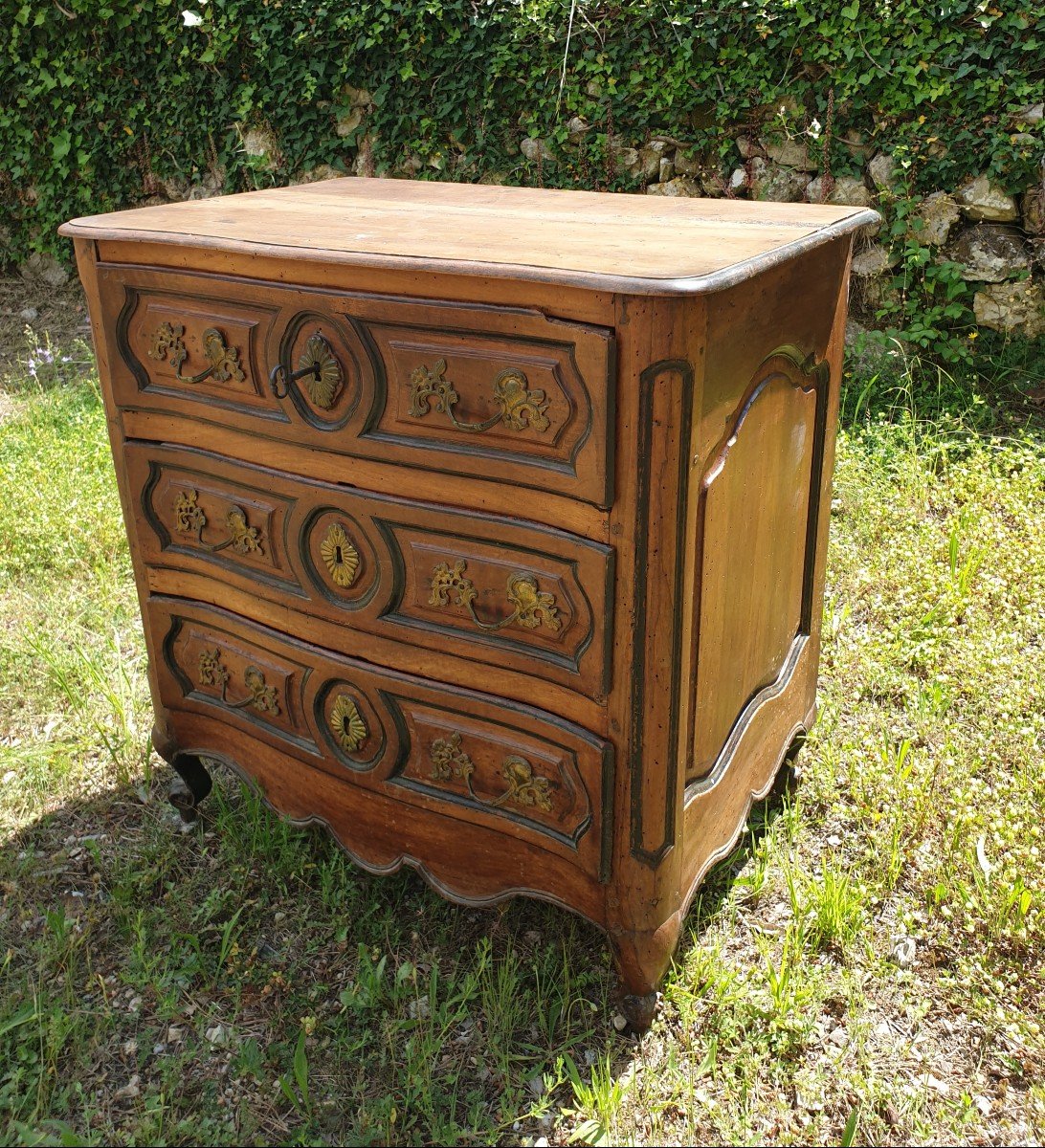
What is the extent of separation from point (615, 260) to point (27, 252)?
19.3 ft

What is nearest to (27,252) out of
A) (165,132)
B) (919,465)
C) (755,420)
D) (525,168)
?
(165,132)

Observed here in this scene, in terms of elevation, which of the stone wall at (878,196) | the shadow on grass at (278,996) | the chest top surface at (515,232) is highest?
the chest top surface at (515,232)

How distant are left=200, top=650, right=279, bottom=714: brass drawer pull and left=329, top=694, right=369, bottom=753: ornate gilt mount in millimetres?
172

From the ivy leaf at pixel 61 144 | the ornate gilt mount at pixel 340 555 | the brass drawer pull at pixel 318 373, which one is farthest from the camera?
the ivy leaf at pixel 61 144

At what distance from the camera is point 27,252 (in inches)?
255

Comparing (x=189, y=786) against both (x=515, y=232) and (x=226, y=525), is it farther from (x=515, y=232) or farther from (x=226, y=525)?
(x=515, y=232)

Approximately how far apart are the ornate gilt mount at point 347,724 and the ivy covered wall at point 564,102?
10.8 feet

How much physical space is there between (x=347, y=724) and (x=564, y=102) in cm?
359

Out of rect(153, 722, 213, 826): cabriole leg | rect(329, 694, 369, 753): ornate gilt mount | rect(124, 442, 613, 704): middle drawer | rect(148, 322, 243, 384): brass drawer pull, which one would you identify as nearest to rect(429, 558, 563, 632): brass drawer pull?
rect(124, 442, 613, 704): middle drawer

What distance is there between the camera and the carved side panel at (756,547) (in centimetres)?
182

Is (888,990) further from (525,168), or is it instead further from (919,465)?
(525,168)

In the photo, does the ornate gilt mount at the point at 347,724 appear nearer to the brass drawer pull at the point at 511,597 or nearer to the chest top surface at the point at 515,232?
the brass drawer pull at the point at 511,597

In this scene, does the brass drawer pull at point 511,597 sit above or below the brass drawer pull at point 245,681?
above

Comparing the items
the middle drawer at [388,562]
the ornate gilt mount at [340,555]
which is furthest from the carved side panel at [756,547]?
the ornate gilt mount at [340,555]
